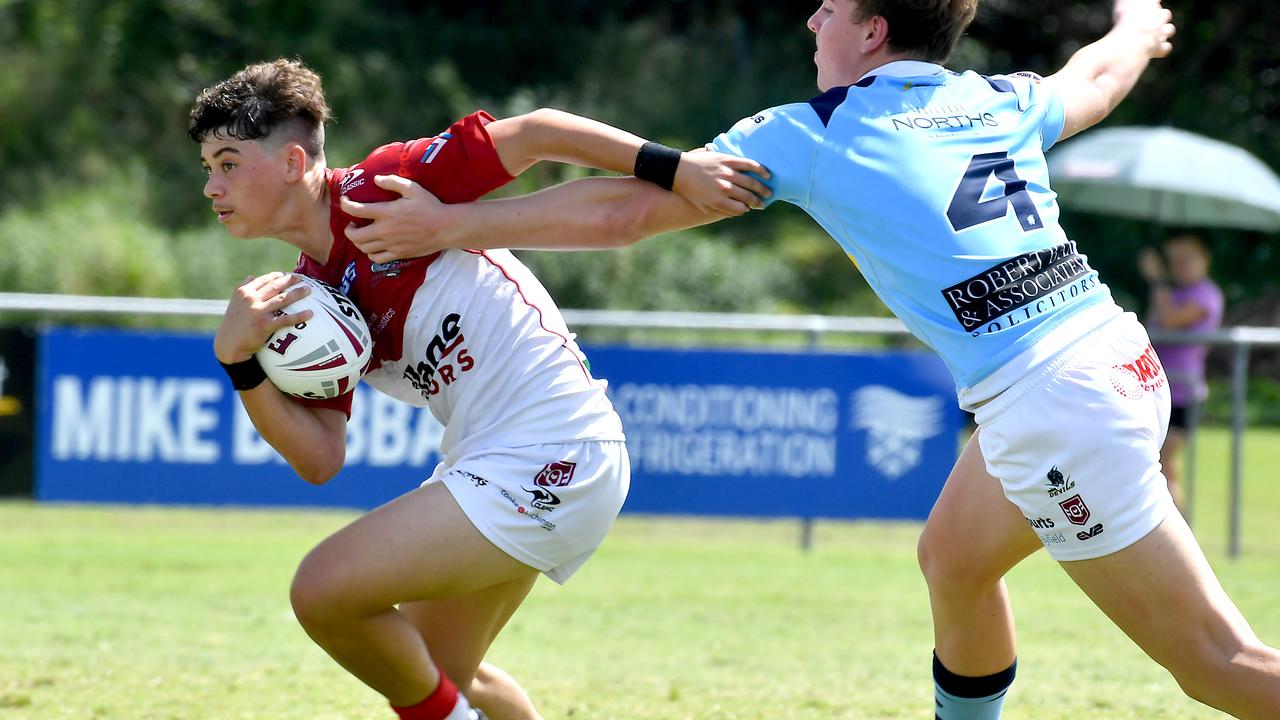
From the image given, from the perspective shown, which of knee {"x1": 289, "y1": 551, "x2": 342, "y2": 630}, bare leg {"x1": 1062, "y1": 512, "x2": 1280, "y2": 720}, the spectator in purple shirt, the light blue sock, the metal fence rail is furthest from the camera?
the spectator in purple shirt

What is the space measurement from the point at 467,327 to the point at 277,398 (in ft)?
1.71

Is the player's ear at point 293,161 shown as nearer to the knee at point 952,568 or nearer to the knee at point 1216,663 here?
the knee at point 952,568

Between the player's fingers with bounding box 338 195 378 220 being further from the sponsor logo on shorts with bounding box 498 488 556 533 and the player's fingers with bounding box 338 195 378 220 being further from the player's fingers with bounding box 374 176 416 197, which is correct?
the sponsor logo on shorts with bounding box 498 488 556 533

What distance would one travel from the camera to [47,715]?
537 cm

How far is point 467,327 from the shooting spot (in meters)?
3.87

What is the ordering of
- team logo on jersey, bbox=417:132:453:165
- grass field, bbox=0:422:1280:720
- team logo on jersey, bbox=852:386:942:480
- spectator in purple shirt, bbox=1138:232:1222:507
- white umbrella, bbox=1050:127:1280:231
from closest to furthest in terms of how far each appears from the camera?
team logo on jersey, bbox=417:132:453:165 < grass field, bbox=0:422:1280:720 < team logo on jersey, bbox=852:386:942:480 < spectator in purple shirt, bbox=1138:232:1222:507 < white umbrella, bbox=1050:127:1280:231

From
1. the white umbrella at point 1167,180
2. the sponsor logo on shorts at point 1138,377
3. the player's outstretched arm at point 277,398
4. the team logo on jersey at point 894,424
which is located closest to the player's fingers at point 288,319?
the player's outstretched arm at point 277,398

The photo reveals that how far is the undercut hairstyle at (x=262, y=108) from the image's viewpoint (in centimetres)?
388

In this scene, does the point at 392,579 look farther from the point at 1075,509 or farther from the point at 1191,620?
the point at 1191,620

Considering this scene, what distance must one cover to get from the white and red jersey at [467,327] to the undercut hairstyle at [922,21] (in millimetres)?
1036

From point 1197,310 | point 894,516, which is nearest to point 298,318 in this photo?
point 894,516

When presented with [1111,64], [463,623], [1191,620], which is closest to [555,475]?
[463,623]

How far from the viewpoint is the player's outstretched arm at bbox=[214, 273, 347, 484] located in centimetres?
374

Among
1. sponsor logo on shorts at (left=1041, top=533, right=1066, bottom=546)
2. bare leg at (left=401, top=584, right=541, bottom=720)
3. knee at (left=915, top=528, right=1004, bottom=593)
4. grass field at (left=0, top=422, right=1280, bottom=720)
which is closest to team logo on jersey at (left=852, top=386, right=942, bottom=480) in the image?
grass field at (left=0, top=422, right=1280, bottom=720)
